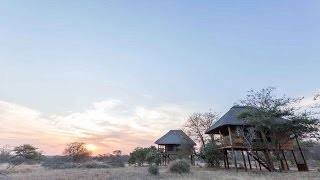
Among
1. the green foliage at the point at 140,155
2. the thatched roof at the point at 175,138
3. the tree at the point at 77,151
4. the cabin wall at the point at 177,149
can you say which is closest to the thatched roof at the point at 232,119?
the cabin wall at the point at 177,149

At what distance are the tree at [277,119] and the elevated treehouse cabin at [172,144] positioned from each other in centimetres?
1782

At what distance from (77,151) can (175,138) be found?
27.2m

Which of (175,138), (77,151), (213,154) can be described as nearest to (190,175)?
(213,154)

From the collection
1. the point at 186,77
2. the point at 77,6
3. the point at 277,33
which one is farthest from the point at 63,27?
the point at 277,33

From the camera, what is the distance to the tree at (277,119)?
82.3 feet

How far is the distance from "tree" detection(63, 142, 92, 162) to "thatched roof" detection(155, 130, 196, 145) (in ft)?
79.2

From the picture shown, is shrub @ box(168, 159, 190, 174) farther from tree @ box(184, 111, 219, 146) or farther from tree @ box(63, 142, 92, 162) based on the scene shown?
tree @ box(63, 142, 92, 162)

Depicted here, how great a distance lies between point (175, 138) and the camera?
4719 centimetres

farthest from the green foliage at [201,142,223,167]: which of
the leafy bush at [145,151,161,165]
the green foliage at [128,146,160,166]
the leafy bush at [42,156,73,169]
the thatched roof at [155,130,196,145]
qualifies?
the leafy bush at [42,156,73,169]

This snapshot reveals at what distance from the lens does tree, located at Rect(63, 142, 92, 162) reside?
2473 inches

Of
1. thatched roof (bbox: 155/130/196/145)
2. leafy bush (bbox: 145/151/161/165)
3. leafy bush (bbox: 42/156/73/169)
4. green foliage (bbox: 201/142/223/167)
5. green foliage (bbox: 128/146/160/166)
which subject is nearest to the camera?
green foliage (bbox: 201/142/223/167)

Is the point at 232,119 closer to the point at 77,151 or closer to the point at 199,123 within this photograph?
the point at 199,123

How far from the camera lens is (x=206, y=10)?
20297 millimetres

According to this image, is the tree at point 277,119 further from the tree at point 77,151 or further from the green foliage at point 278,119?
the tree at point 77,151
